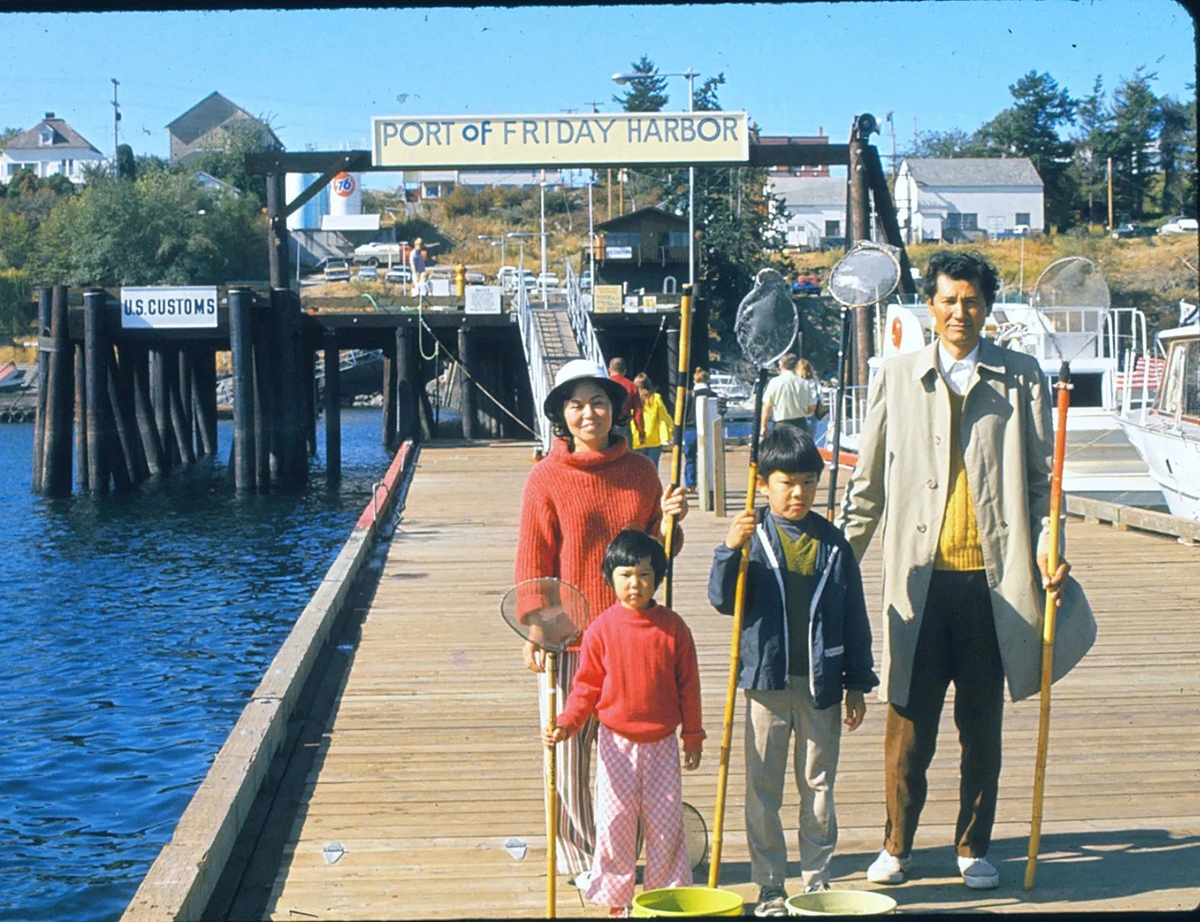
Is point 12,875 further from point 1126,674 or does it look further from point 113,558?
point 113,558

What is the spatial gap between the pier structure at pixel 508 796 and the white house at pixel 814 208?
7113cm

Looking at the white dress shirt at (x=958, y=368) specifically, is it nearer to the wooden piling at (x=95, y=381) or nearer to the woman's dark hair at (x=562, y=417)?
the woman's dark hair at (x=562, y=417)

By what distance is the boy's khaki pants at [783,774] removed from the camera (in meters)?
4.60

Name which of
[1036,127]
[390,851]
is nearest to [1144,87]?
[1036,127]

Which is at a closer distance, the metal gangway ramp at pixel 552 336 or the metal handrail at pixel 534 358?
the metal handrail at pixel 534 358

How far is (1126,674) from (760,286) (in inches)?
140

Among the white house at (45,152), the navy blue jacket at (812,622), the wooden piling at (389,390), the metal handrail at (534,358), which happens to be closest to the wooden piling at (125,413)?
the wooden piling at (389,390)

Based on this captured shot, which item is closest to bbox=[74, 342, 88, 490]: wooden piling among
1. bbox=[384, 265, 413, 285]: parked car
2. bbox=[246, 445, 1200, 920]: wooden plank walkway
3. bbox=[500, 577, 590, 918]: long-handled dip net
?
bbox=[384, 265, 413, 285]: parked car

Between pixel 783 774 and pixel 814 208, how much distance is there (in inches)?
3213

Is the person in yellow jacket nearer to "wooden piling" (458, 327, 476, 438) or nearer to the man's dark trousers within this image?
the man's dark trousers

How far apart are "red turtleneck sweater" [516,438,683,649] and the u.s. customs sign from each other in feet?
52.9

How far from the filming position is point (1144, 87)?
62.6 m

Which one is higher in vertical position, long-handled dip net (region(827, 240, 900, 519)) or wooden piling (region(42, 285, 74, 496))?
long-handled dip net (region(827, 240, 900, 519))

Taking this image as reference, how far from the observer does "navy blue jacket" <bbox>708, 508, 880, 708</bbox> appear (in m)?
4.55
